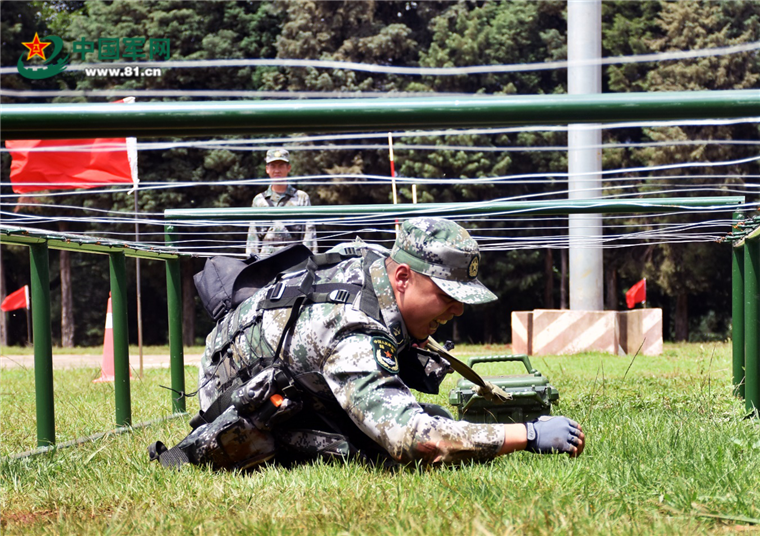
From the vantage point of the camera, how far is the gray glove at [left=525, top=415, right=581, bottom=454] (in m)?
2.89

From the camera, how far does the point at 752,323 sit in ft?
14.9

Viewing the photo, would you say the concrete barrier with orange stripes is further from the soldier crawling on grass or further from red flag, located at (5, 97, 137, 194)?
the soldier crawling on grass

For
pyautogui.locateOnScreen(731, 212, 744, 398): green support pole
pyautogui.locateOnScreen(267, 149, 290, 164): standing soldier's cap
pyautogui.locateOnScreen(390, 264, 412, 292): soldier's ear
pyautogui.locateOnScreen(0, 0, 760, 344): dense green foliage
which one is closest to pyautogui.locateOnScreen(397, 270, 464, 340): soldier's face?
pyautogui.locateOnScreen(390, 264, 412, 292): soldier's ear

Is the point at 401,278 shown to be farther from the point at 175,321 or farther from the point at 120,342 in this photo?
the point at 175,321

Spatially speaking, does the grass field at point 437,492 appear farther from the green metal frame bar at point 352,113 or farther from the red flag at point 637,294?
the red flag at point 637,294

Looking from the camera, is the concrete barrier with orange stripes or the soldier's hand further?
the concrete barrier with orange stripes

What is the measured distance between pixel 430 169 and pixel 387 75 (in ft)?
11.3

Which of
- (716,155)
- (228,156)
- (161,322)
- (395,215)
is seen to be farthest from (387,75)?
(395,215)

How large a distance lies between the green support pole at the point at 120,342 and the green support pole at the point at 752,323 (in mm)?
3296

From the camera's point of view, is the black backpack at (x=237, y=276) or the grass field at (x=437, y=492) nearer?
the grass field at (x=437, y=492)

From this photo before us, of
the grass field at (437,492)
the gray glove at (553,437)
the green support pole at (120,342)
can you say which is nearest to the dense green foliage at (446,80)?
the green support pole at (120,342)

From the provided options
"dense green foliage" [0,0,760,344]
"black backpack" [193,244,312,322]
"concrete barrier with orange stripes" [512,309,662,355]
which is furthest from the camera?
"dense green foliage" [0,0,760,344]

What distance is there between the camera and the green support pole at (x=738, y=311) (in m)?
5.42

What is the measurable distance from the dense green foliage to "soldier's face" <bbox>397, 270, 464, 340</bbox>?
66.4ft
